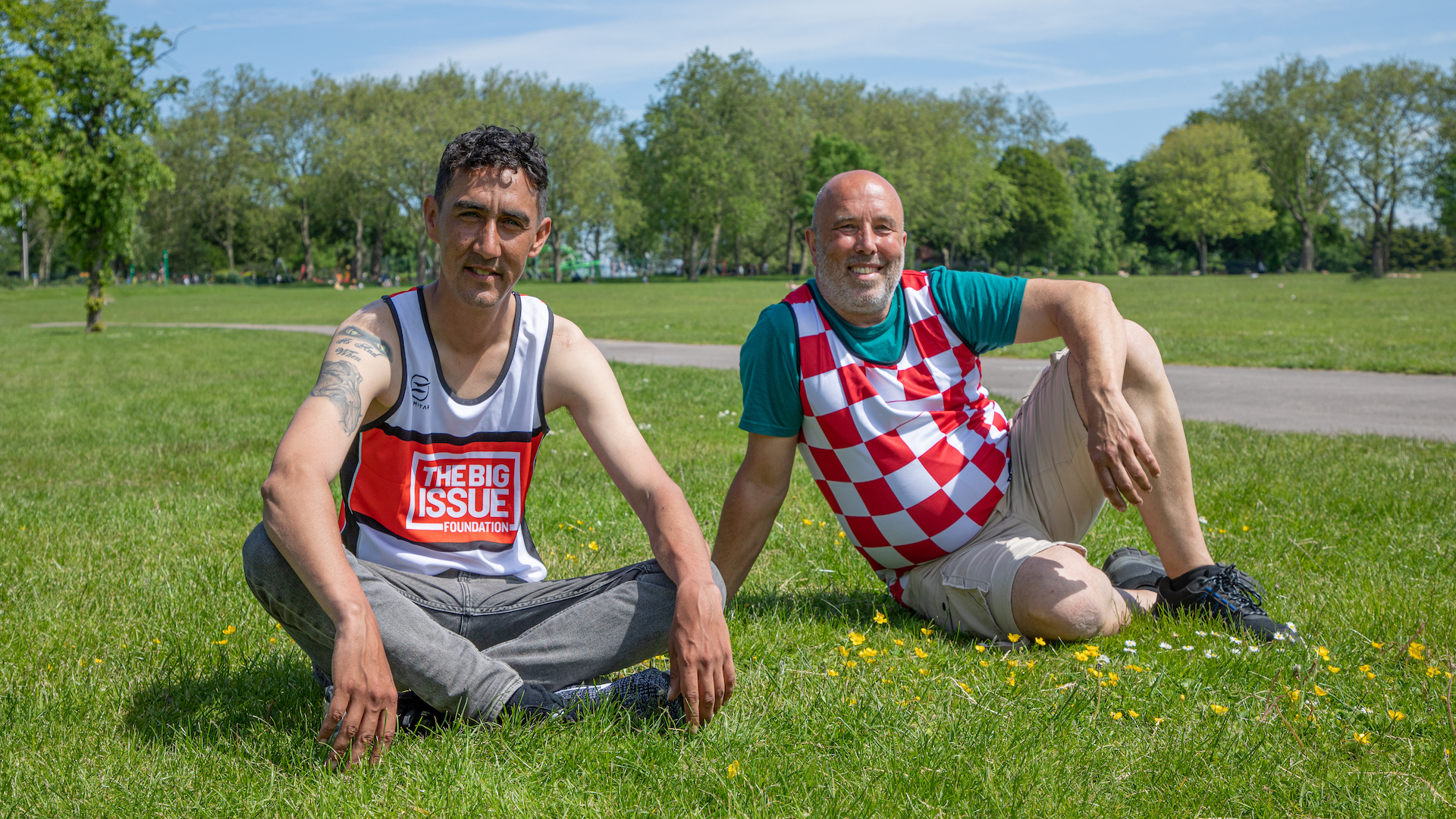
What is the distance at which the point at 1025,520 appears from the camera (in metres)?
3.82

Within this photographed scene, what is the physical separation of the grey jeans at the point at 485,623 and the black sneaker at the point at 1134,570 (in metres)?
2.02

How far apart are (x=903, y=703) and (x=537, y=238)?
5.84 ft

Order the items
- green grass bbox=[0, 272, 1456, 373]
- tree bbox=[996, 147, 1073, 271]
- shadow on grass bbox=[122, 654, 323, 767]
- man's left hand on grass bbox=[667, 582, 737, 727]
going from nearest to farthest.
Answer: man's left hand on grass bbox=[667, 582, 737, 727]
shadow on grass bbox=[122, 654, 323, 767]
green grass bbox=[0, 272, 1456, 373]
tree bbox=[996, 147, 1073, 271]

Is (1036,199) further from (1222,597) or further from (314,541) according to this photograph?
(314,541)

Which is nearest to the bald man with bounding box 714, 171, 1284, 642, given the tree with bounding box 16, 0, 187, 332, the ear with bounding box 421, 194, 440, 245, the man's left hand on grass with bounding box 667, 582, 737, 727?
the man's left hand on grass with bounding box 667, 582, 737, 727

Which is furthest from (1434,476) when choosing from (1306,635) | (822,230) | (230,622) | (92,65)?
(92,65)

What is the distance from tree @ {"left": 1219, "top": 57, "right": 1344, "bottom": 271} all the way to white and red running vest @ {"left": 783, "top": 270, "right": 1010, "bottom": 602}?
2655 inches

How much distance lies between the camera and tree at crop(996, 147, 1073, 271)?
76.0 m

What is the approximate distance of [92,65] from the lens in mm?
21047

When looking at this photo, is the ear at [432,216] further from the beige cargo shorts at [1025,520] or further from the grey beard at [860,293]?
the beige cargo shorts at [1025,520]

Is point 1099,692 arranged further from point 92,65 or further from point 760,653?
point 92,65

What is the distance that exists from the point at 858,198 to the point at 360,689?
2277 mm

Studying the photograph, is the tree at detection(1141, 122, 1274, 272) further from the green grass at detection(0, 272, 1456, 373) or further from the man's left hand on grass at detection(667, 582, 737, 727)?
the man's left hand on grass at detection(667, 582, 737, 727)

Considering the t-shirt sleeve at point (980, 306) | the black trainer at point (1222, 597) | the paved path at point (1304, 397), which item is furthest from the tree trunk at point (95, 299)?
the black trainer at point (1222, 597)
